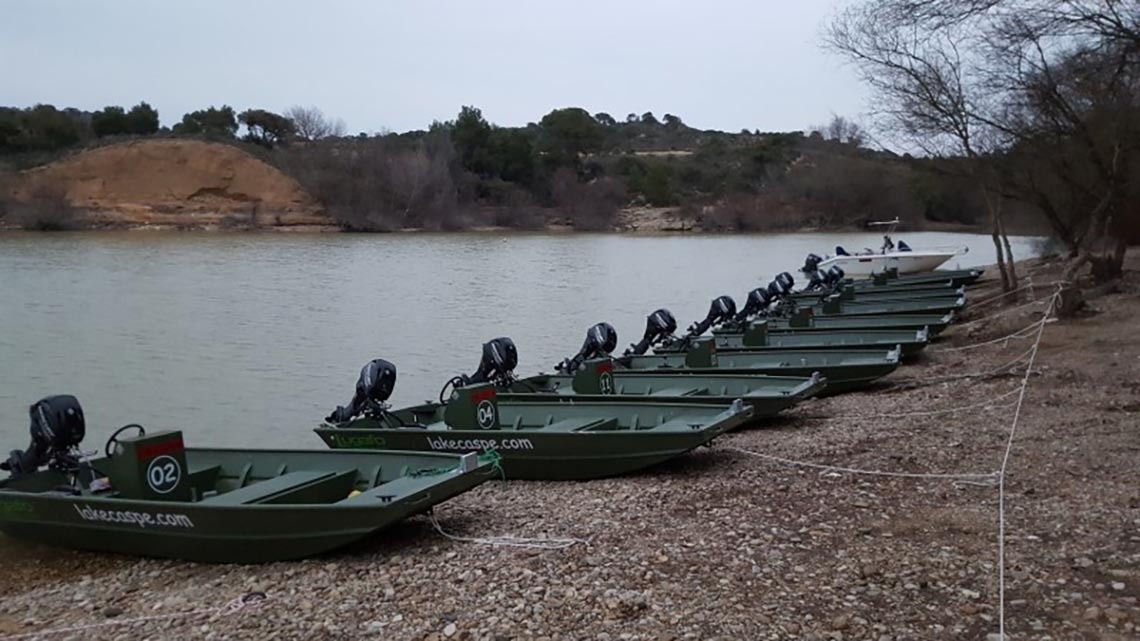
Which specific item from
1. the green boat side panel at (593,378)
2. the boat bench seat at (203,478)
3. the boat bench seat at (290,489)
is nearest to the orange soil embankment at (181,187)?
the green boat side panel at (593,378)

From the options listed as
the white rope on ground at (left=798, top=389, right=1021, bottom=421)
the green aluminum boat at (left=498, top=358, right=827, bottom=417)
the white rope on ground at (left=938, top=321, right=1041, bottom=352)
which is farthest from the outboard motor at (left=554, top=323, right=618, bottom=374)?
the white rope on ground at (left=938, top=321, right=1041, bottom=352)

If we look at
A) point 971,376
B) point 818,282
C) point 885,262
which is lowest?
point 971,376

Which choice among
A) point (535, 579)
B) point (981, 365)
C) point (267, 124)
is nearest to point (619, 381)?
point (981, 365)

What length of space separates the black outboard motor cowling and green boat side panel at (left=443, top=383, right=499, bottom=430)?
1.70 meters

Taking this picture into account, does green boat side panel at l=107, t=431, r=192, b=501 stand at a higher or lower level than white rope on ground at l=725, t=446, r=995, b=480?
higher

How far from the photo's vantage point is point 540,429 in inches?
404

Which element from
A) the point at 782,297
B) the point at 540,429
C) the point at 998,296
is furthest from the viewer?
the point at 998,296

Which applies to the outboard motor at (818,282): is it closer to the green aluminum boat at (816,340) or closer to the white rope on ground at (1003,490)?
the green aluminum boat at (816,340)

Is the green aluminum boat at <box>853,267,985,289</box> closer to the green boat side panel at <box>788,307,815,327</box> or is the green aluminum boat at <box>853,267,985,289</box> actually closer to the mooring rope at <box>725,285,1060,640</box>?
the green boat side panel at <box>788,307,815,327</box>

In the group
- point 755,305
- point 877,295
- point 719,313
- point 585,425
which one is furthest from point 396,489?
point 877,295

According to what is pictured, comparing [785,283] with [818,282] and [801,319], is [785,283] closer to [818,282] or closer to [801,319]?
[801,319]

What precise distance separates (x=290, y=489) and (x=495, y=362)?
170 inches

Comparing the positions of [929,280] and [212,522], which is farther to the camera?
[929,280]

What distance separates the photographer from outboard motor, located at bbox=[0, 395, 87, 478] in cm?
872
